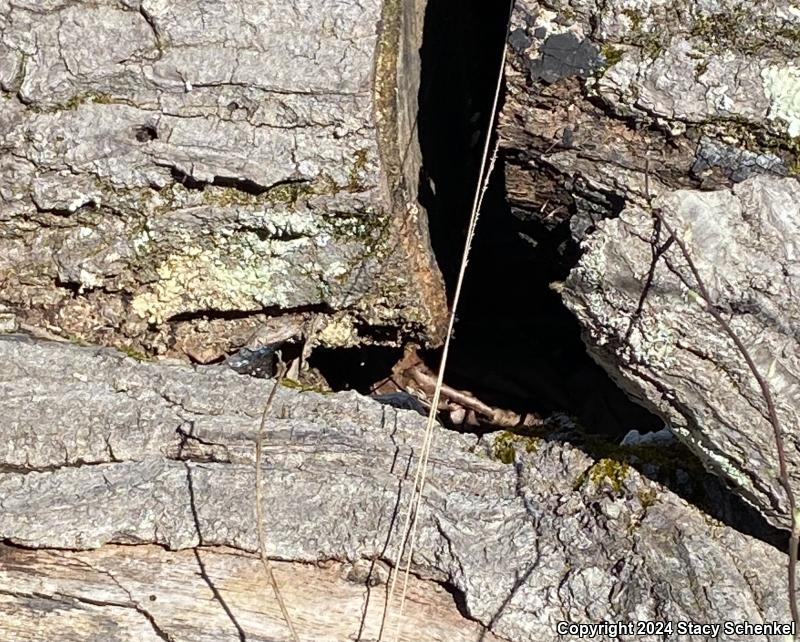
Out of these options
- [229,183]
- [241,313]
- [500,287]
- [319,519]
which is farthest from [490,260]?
[319,519]

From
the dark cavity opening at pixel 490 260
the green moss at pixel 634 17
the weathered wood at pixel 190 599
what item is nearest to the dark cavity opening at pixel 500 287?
the dark cavity opening at pixel 490 260

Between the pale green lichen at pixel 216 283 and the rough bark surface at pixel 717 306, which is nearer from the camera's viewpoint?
the rough bark surface at pixel 717 306

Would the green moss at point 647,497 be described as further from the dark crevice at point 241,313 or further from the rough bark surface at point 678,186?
the dark crevice at point 241,313

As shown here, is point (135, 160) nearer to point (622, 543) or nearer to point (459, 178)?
point (459, 178)

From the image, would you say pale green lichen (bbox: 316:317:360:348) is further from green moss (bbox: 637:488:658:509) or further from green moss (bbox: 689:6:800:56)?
green moss (bbox: 689:6:800:56)

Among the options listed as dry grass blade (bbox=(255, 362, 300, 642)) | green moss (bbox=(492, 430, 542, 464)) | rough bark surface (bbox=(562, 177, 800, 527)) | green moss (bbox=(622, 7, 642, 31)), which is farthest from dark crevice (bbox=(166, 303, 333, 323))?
green moss (bbox=(622, 7, 642, 31))

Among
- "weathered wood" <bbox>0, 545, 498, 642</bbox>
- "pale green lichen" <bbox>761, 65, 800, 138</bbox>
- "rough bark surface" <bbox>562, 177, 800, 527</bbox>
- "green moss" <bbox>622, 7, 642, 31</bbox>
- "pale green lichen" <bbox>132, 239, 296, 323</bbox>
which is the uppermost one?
"green moss" <bbox>622, 7, 642, 31</bbox>
